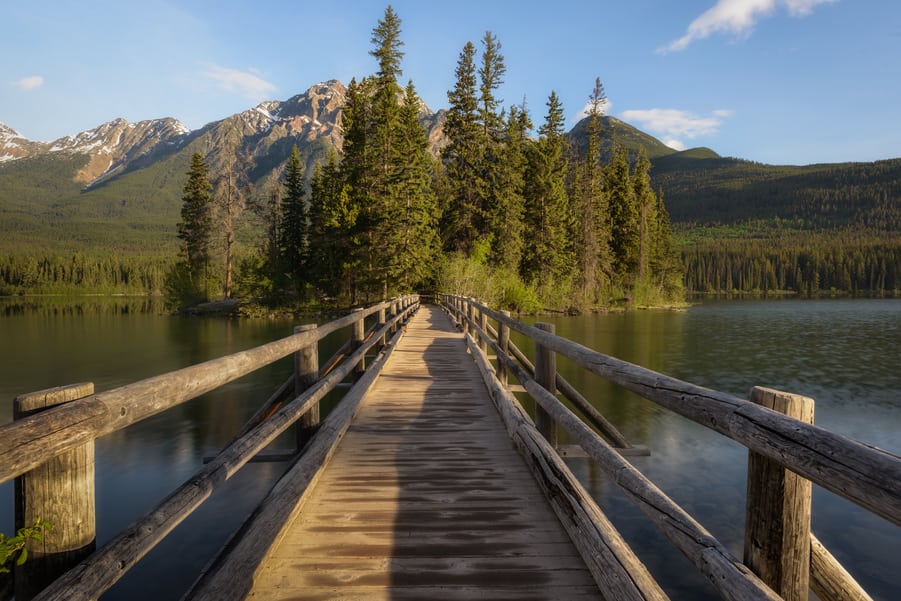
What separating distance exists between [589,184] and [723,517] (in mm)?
43434

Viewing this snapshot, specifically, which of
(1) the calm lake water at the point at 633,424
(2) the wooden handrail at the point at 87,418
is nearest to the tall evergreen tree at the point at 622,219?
(1) the calm lake water at the point at 633,424

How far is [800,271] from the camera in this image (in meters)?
116

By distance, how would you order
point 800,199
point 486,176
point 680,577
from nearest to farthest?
point 680,577
point 486,176
point 800,199

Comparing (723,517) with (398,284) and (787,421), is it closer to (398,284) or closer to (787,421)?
(787,421)

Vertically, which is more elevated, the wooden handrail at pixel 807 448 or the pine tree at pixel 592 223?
the pine tree at pixel 592 223

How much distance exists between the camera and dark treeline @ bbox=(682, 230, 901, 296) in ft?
368

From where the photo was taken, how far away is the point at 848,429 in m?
12.5

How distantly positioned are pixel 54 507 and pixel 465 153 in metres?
40.2

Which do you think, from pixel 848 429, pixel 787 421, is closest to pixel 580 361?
pixel 787 421

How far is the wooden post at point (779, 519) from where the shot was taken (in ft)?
5.96

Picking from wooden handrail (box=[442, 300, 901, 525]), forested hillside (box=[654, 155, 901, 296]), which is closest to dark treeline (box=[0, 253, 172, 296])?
wooden handrail (box=[442, 300, 901, 525])

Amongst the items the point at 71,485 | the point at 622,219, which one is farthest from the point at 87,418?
the point at 622,219

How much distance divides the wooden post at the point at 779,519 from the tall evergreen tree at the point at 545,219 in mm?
41981

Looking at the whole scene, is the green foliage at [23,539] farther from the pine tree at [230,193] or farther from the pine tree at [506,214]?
the pine tree at [230,193]
